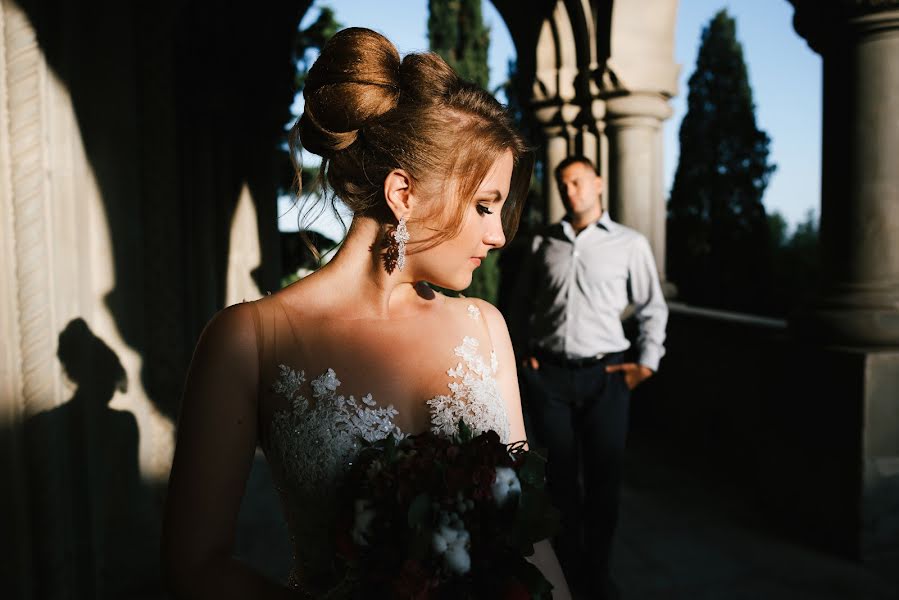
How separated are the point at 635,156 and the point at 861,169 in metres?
2.36

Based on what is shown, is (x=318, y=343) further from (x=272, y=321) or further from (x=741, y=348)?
(x=741, y=348)

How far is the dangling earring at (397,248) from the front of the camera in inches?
55.1

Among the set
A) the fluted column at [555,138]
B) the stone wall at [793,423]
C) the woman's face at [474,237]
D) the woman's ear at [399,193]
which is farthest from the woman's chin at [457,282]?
the fluted column at [555,138]

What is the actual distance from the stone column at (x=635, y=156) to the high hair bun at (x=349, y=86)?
490 cm

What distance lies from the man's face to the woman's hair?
226cm

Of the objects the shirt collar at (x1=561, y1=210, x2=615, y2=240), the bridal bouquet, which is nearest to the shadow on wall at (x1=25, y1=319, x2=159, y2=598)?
the bridal bouquet

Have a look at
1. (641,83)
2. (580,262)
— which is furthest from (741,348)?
(641,83)

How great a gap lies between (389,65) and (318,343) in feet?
1.78

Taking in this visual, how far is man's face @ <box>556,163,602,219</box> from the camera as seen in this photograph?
11.9ft

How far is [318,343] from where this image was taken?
1.38 meters

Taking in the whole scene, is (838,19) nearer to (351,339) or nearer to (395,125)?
(395,125)

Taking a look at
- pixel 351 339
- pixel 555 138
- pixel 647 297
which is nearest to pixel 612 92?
pixel 555 138

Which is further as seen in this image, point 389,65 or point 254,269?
point 254,269

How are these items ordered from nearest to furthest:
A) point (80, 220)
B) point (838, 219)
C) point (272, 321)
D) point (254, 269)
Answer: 1. point (272, 321)
2. point (80, 220)
3. point (838, 219)
4. point (254, 269)
